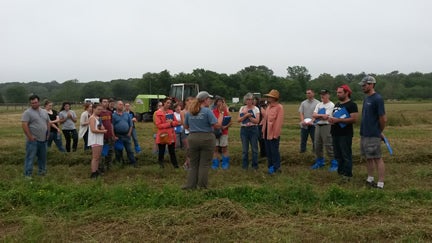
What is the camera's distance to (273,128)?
795 cm

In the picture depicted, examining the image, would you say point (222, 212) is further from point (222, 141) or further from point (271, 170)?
point (222, 141)

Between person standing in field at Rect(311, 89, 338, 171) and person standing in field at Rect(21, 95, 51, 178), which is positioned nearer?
person standing in field at Rect(21, 95, 51, 178)

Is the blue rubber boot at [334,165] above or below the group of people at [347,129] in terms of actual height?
→ below

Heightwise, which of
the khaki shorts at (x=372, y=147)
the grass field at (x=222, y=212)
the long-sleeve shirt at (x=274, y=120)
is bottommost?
the grass field at (x=222, y=212)

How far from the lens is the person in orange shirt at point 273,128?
26.1 feet

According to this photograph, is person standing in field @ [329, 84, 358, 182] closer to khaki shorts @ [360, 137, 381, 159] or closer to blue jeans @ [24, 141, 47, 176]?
khaki shorts @ [360, 137, 381, 159]

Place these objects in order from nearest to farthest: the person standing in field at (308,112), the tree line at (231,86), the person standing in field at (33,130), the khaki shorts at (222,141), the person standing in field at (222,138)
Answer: the person standing in field at (33,130), the person standing in field at (222,138), the khaki shorts at (222,141), the person standing in field at (308,112), the tree line at (231,86)

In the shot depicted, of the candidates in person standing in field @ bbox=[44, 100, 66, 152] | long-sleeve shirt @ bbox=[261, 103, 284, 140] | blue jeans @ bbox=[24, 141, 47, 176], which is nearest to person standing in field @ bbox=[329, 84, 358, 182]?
long-sleeve shirt @ bbox=[261, 103, 284, 140]

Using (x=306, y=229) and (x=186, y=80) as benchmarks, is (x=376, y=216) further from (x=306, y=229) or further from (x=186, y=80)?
(x=186, y=80)

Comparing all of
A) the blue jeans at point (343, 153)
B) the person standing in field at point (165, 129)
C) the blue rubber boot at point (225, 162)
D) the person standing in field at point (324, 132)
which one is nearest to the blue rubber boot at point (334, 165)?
the person standing in field at point (324, 132)

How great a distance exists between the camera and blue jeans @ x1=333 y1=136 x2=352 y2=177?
23.8 ft

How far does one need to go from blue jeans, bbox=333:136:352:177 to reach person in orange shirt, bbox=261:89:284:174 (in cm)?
119

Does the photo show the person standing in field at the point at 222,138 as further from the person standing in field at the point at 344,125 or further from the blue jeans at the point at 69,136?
the blue jeans at the point at 69,136

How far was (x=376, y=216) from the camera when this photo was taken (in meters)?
5.06
